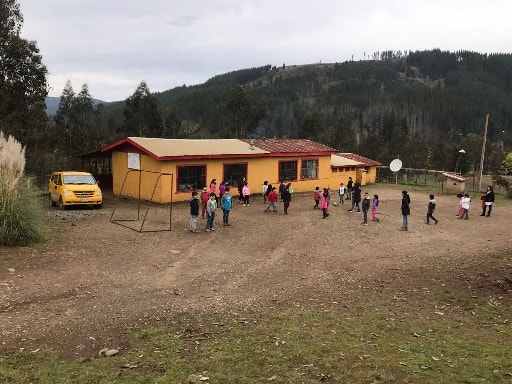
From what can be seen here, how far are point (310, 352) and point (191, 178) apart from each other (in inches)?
726

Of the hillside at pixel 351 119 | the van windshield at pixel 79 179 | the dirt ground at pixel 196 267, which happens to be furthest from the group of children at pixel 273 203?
the hillside at pixel 351 119

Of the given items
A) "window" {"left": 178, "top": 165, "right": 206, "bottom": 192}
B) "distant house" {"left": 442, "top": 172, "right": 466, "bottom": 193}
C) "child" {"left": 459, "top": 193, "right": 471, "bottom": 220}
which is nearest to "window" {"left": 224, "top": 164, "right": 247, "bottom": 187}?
"window" {"left": 178, "top": 165, "right": 206, "bottom": 192}

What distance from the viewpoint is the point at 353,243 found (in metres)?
16.3

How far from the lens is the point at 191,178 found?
81.3 feet

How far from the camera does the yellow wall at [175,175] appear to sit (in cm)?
Answer: 2367

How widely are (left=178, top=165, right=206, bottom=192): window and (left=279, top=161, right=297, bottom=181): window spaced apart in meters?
6.20

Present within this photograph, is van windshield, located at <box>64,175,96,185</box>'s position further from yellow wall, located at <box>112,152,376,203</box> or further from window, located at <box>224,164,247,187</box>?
window, located at <box>224,164,247,187</box>

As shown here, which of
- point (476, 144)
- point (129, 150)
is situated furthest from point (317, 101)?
point (129, 150)

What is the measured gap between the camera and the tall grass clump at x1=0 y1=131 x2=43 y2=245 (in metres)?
12.6

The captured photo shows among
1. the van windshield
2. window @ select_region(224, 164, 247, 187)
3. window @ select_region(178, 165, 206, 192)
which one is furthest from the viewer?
window @ select_region(224, 164, 247, 187)

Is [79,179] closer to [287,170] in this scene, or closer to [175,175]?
[175,175]

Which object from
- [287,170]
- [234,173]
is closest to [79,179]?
[234,173]

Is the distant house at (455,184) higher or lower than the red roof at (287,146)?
lower

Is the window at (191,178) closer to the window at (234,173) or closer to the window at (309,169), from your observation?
the window at (234,173)
